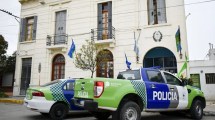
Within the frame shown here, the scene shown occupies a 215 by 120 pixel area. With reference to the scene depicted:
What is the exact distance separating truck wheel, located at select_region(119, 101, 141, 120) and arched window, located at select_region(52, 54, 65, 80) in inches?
518

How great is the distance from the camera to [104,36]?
17672 mm

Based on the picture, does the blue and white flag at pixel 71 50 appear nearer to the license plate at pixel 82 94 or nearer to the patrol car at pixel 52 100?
the patrol car at pixel 52 100

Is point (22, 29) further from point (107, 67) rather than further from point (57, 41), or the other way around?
point (107, 67)

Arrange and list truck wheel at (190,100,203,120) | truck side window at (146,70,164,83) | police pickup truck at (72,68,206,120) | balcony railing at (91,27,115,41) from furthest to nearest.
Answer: balcony railing at (91,27,115,41) → truck wheel at (190,100,203,120) → truck side window at (146,70,164,83) → police pickup truck at (72,68,206,120)

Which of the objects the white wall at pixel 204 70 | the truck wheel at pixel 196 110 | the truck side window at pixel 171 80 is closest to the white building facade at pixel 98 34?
the white wall at pixel 204 70

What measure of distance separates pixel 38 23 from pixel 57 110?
14.5m

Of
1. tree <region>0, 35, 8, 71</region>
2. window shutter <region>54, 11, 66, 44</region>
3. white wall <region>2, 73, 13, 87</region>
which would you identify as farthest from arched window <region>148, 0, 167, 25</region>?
white wall <region>2, 73, 13, 87</region>

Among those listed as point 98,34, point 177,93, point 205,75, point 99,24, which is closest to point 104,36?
point 98,34

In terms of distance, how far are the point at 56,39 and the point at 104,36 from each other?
15.1 feet

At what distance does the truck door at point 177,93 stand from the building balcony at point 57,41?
1217 cm

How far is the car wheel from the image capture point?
810cm

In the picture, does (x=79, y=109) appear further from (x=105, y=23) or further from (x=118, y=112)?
(x=105, y=23)

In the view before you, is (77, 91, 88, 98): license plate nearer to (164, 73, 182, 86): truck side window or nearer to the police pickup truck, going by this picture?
the police pickup truck

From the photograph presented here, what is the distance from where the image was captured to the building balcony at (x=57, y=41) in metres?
18.8
